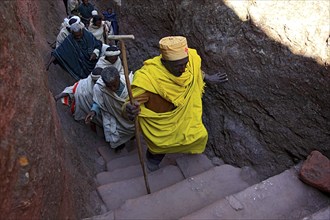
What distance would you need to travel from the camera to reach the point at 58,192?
101 inches

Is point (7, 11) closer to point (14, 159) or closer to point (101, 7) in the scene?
point (14, 159)

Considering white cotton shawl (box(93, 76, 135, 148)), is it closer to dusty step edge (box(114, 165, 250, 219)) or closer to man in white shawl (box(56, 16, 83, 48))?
dusty step edge (box(114, 165, 250, 219))

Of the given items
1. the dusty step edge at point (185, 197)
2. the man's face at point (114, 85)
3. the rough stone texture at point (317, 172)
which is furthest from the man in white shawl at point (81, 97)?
the rough stone texture at point (317, 172)

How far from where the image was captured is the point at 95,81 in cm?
475

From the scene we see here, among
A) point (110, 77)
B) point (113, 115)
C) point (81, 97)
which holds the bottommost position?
point (81, 97)

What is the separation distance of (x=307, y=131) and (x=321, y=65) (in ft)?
2.23

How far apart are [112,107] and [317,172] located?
259cm

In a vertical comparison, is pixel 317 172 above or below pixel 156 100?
above

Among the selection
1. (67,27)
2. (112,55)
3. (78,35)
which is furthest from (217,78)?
(67,27)

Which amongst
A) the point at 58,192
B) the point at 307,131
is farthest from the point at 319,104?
the point at 58,192

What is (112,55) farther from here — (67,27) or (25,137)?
(25,137)

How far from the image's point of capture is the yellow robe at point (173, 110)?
3.65m

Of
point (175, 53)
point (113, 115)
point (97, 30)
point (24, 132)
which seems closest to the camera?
point (24, 132)

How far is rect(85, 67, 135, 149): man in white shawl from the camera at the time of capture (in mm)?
4109
